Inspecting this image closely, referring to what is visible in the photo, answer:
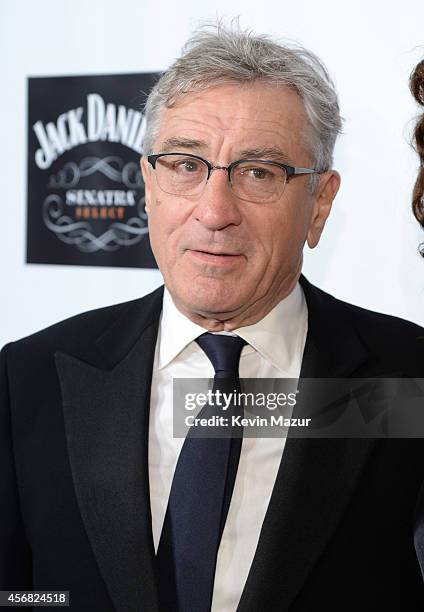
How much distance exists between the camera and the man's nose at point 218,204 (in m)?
1.48

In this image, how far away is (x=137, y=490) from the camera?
1486 mm

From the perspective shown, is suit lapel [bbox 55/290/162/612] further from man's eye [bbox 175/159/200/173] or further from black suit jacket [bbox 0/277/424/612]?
man's eye [bbox 175/159/200/173]

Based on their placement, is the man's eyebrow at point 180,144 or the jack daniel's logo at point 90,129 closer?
the man's eyebrow at point 180,144

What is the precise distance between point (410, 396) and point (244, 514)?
0.39m

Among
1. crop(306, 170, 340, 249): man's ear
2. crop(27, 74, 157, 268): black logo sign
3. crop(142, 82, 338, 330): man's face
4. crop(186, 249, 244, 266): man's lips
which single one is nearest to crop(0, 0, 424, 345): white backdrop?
crop(27, 74, 157, 268): black logo sign

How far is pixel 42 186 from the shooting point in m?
2.26

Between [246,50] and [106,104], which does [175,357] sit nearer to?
[246,50]

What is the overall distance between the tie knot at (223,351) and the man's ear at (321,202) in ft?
0.83

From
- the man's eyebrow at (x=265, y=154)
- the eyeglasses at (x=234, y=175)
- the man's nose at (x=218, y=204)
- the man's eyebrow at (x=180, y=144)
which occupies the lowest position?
the man's nose at (x=218, y=204)

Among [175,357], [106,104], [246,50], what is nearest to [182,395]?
[175,357]

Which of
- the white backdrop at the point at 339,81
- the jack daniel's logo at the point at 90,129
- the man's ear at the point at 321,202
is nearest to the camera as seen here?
the man's ear at the point at 321,202

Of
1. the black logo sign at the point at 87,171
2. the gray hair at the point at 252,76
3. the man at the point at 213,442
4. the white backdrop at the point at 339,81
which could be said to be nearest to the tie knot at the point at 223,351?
the man at the point at 213,442

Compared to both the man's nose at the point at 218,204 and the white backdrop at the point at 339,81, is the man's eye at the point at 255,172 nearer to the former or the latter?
the man's nose at the point at 218,204

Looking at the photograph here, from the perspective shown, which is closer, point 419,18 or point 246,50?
point 246,50
